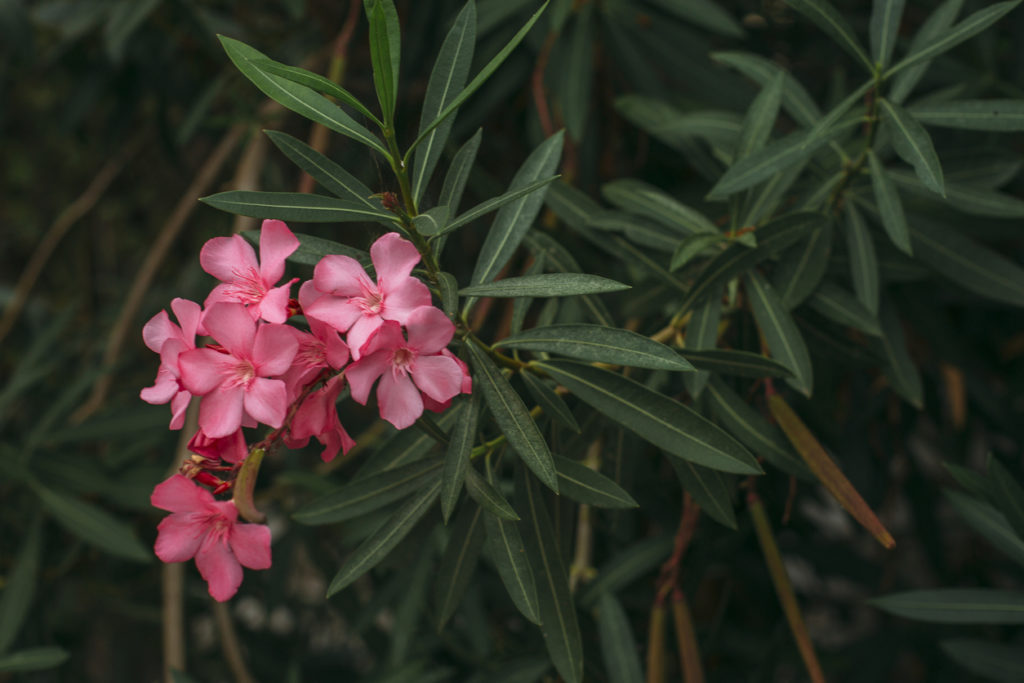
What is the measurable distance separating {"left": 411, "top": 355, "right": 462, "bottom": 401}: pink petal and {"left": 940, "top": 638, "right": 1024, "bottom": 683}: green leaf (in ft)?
2.47

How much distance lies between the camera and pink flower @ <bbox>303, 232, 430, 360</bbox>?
52cm

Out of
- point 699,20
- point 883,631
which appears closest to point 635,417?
point 699,20

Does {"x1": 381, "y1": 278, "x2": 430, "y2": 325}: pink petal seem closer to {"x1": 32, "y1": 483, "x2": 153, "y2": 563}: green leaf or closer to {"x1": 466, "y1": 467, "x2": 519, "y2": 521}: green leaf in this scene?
{"x1": 466, "y1": 467, "x2": 519, "y2": 521}: green leaf

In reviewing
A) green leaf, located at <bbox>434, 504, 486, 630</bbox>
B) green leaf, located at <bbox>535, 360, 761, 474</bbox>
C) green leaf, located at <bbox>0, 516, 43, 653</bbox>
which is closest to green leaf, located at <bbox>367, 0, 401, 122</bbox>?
green leaf, located at <bbox>535, 360, 761, 474</bbox>

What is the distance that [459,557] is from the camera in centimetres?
76

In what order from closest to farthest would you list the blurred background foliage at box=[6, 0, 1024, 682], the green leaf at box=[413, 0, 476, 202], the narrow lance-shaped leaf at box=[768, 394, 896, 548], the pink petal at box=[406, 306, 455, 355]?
the pink petal at box=[406, 306, 455, 355] → the green leaf at box=[413, 0, 476, 202] → the narrow lance-shaped leaf at box=[768, 394, 896, 548] → the blurred background foliage at box=[6, 0, 1024, 682]

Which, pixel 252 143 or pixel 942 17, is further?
pixel 252 143

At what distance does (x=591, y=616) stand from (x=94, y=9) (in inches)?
53.0

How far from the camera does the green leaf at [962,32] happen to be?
0.73m

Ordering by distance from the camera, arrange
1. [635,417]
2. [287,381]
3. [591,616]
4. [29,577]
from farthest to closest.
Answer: [29,577] → [591,616] → [635,417] → [287,381]

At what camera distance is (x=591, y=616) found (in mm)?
1056

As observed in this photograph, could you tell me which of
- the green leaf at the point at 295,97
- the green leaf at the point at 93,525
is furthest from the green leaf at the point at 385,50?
the green leaf at the point at 93,525

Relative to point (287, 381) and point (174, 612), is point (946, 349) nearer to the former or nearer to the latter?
point (287, 381)

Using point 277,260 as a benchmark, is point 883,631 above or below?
below
